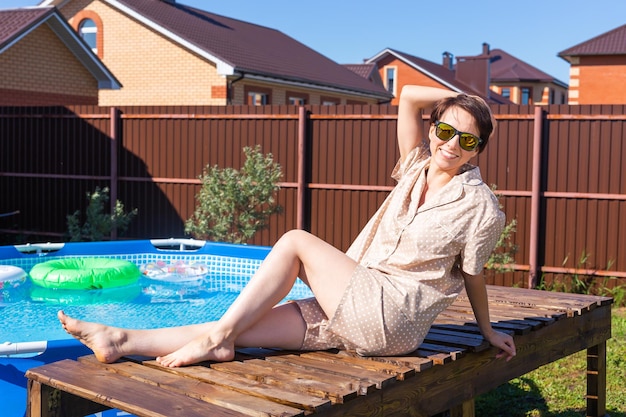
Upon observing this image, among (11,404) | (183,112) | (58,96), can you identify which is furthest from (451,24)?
(11,404)

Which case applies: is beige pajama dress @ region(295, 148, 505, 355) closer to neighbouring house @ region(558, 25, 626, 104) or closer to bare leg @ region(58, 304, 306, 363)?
bare leg @ region(58, 304, 306, 363)

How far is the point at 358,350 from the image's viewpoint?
3.18m

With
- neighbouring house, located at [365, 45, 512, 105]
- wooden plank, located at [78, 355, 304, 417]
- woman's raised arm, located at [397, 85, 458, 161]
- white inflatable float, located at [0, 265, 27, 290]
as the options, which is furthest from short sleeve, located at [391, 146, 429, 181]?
neighbouring house, located at [365, 45, 512, 105]

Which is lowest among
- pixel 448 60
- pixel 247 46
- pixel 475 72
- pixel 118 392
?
pixel 118 392

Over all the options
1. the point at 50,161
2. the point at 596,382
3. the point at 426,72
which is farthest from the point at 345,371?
the point at 426,72

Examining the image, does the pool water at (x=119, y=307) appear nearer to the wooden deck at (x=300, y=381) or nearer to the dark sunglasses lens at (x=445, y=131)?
the wooden deck at (x=300, y=381)

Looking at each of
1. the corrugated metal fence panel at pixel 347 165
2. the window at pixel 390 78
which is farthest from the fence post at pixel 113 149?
the window at pixel 390 78

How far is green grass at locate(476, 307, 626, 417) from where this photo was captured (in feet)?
15.6

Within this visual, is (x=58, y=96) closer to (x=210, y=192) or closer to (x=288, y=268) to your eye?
(x=210, y=192)

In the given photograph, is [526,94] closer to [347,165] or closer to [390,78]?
[390,78]

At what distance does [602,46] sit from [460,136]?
794 inches

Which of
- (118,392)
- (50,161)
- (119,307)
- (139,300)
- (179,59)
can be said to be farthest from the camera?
(179,59)

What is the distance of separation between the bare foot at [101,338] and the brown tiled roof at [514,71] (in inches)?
1606

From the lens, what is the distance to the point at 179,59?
18.5 m
